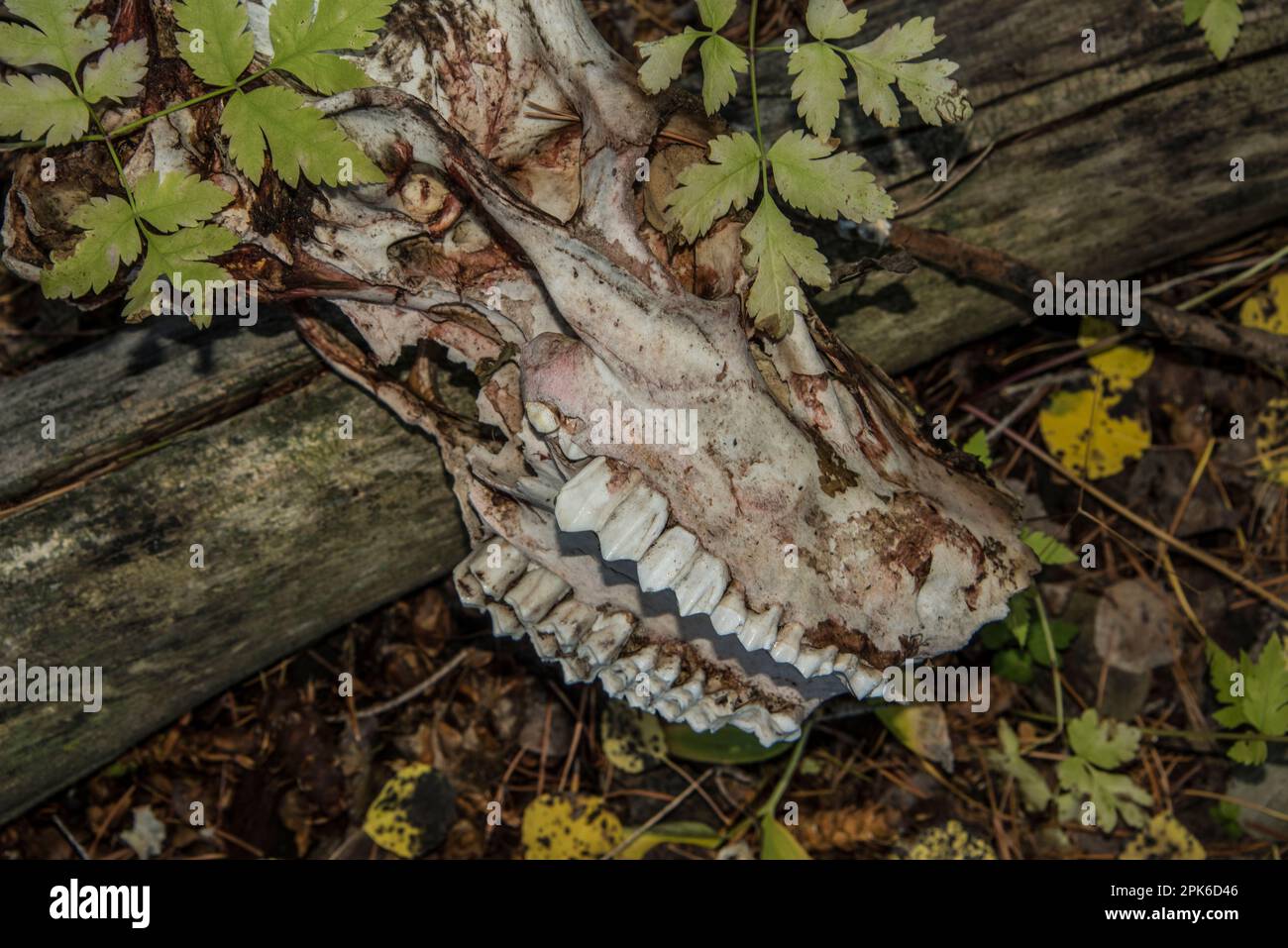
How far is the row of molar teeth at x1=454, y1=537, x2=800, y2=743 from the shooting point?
134 inches

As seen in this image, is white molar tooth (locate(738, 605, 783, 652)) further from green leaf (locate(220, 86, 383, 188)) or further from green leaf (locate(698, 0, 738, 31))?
green leaf (locate(698, 0, 738, 31))

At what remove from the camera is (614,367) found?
2.99 metres

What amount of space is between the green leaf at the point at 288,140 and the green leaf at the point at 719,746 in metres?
2.71

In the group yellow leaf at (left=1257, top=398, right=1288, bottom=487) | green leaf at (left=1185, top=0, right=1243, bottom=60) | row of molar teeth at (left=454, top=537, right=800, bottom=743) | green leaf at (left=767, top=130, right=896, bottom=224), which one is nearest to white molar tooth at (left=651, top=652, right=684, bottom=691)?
row of molar teeth at (left=454, top=537, right=800, bottom=743)

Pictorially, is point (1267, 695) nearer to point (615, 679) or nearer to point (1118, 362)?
point (1118, 362)

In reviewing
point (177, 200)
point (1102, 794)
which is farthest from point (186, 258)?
point (1102, 794)

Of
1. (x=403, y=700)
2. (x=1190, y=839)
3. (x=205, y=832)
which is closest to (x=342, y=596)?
(x=403, y=700)

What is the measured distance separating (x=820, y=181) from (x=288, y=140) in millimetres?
1583

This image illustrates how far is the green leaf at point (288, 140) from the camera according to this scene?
292cm

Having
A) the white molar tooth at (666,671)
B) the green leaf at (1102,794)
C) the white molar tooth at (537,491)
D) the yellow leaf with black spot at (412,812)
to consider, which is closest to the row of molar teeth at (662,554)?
the white molar tooth at (537,491)

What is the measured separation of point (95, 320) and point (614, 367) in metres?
2.78

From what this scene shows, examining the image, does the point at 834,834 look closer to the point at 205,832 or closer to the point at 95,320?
the point at 205,832

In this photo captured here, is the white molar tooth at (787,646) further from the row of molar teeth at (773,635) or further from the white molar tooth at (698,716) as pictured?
the white molar tooth at (698,716)

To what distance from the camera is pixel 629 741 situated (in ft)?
15.6
